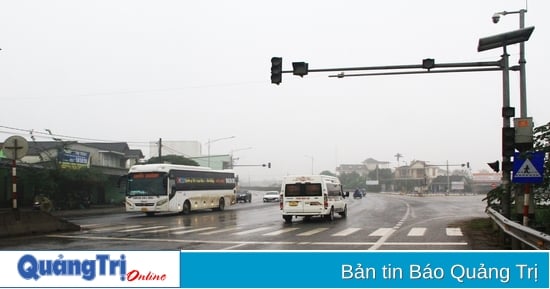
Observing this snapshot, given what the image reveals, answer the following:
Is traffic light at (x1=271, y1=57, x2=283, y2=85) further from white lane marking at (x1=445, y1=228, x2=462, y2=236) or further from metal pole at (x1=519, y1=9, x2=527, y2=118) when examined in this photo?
metal pole at (x1=519, y1=9, x2=527, y2=118)

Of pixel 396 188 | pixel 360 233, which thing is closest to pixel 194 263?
pixel 360 233

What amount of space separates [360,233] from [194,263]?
1226 cm

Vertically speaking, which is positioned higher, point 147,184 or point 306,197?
point 147,184

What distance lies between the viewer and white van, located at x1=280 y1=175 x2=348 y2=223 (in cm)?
2489

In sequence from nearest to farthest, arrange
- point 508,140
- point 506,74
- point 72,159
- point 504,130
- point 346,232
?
1. point 508,140
2. point 504,130
3. point 506,74
4. point 346,232
5. point 72,159

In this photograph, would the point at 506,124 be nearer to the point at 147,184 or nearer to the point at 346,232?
the point at 346,232

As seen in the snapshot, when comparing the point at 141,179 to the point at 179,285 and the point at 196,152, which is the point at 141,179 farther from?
the point at 196,152

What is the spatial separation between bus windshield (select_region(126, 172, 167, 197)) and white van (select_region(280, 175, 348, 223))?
355 inches

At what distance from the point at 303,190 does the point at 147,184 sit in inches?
426

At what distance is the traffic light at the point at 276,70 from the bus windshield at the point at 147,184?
1504cm

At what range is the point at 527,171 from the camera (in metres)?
14.7

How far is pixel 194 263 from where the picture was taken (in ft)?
22.7

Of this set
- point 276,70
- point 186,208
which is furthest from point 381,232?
point 186,208

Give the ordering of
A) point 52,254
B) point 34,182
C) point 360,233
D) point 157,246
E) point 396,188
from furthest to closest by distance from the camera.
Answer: point 396,188
point 34,182
point 360,233
point 157,246
point 52,254
